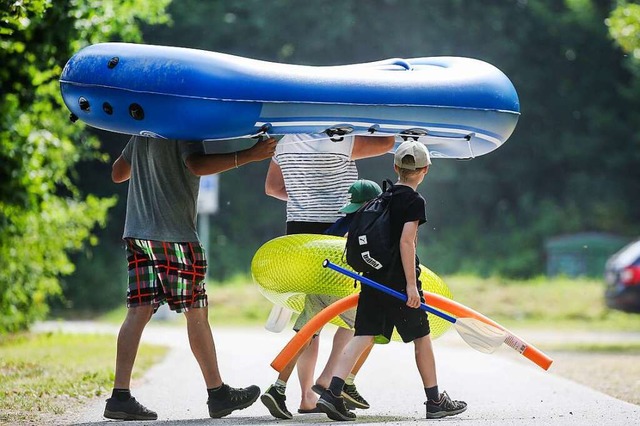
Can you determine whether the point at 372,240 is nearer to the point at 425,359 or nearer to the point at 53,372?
the point at 425,359

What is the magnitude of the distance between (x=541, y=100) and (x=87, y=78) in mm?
28451

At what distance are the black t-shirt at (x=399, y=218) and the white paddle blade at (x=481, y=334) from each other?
54 cm

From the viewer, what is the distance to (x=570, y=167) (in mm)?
34438

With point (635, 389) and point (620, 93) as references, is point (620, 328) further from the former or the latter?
point (620, 93)

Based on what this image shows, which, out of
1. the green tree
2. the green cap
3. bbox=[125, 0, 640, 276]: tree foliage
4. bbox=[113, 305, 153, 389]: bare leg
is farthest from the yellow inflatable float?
bbox=[125, 0, 640, 276]: tree foliage

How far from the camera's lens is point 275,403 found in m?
6.82

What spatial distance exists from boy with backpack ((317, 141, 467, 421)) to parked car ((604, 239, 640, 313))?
11999mm

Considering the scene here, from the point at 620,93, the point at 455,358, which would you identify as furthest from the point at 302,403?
the point at 620,93

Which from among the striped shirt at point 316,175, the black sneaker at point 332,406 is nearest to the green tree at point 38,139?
the striped shirt at point 316,175

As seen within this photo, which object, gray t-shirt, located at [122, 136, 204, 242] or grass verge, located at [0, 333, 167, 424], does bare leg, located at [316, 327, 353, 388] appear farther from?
grass verge, located at [0, 333, 167, 424]

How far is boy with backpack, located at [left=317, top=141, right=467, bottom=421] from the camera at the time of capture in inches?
259

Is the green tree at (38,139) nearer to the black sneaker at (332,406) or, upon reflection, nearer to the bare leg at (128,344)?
the bare leg at (128,344)

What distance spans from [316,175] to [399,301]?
0.87 metres

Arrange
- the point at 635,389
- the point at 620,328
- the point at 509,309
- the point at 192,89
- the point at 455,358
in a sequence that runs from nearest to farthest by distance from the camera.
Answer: the point at 192,89, the point at 635,389, the point at 455,358, the point at 620,328, the point at 509,309
